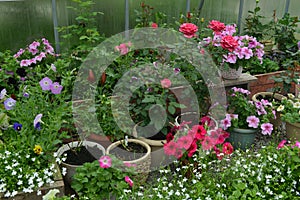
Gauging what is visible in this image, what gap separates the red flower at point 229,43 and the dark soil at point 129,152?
1062 mm

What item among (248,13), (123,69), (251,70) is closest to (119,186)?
(123,69)

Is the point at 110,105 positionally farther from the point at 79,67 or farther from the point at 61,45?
the point at 61,45

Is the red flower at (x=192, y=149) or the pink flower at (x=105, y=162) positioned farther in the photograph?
the red flower at (x=192, y=149)

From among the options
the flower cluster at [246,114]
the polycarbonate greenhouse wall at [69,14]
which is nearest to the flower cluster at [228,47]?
the flower cluster at [246,114]

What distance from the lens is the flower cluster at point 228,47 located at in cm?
301

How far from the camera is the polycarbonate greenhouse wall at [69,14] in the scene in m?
3.26

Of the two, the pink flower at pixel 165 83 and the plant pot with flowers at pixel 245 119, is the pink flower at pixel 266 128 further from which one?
the pink flower at pixel 165 83

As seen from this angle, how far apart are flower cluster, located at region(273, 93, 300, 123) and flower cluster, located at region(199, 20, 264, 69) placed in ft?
1.53

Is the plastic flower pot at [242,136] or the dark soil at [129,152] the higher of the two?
the dark soil at [129,152]

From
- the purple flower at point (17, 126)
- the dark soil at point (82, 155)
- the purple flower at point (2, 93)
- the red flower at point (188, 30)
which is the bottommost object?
the dark soil at point (82, 155)

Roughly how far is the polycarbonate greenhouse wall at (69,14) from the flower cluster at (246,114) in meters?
1.10

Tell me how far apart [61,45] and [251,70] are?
1961 millimetres

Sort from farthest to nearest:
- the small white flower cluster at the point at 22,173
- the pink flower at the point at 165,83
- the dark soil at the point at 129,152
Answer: the pink flower at the point at 165,83 → the dark soil at the point at 129,152 → the small white flower cluster at the point at 22,173

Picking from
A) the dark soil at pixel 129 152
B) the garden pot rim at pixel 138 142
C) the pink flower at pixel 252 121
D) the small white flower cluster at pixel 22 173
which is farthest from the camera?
the pink flower at pixel 252 121
